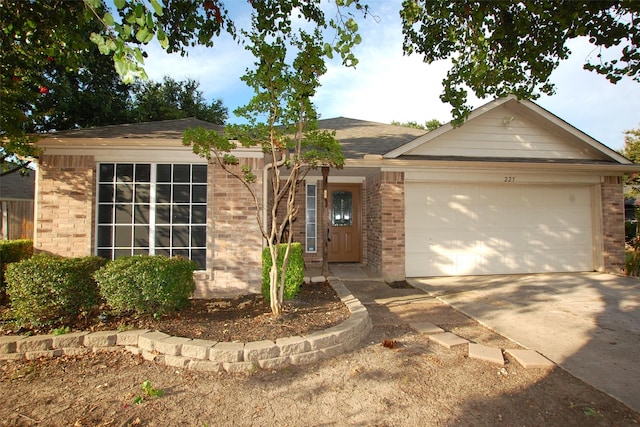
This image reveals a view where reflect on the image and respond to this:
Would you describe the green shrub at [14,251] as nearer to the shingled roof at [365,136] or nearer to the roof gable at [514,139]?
the shingled roof at [365,136]

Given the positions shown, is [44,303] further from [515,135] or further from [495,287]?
[515,135]

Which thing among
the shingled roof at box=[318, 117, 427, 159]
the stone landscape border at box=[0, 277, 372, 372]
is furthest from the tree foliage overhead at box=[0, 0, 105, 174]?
the shingled roof at box=[318, 117, 427, 159]

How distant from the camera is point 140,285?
432 cm

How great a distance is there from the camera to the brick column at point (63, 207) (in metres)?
6.24

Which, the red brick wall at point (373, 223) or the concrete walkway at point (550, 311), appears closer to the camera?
the concrete walkway at point (550, 311)

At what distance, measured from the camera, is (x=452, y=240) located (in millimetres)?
8438

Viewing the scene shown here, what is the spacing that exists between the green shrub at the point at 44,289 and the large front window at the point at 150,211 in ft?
7.08

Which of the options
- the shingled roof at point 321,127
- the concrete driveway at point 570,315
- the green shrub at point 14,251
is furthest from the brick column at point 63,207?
the concrete driveway at point 570,315

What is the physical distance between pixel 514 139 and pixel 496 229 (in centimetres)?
247

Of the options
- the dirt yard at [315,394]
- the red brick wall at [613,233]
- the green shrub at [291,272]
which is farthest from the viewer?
the red brick wall at [613,233]

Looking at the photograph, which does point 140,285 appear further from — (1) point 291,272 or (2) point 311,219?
(2) point 311,219

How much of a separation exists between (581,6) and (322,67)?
3.86 m

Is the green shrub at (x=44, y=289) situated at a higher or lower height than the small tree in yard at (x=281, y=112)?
lower

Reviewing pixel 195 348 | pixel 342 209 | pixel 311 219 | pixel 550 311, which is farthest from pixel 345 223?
pixel 195 348
